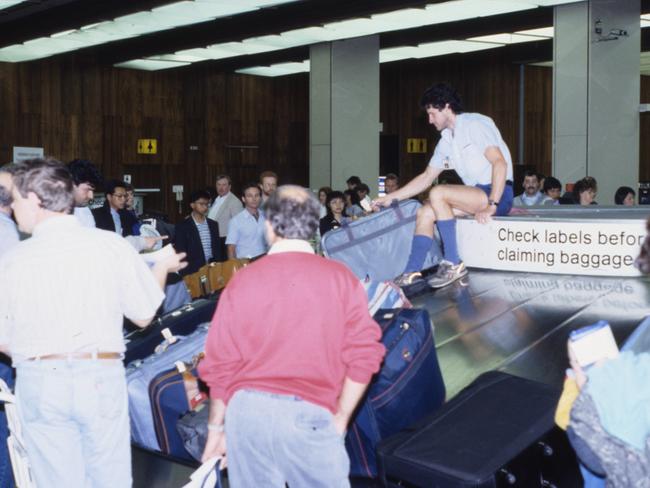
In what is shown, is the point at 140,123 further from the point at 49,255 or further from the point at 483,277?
the point at 49,255

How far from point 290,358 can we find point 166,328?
2.10 m

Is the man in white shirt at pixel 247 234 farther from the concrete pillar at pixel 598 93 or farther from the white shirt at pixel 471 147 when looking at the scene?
the concrete pillar at pixel 598 93

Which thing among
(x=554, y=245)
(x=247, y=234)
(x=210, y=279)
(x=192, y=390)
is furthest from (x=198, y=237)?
(x=192, y=390)

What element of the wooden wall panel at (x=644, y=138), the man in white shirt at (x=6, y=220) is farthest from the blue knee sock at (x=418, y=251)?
the wooden wall panel at (x=644, y=138)

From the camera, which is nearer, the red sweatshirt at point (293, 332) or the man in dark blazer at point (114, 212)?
the red sweatshirt at point (293, 332)

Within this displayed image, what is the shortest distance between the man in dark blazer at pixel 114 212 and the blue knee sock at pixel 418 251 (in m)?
2.73

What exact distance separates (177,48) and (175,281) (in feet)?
34.5

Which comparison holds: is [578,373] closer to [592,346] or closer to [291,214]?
[592,346]

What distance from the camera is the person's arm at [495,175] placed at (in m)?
5.57

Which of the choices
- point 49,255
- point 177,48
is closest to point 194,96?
point 177,48

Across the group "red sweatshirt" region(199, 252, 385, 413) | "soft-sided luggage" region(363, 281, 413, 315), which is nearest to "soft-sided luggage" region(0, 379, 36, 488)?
"red sweatshirt" region(199, 252, 385, 413)

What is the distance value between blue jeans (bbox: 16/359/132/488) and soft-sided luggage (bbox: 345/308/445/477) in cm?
90

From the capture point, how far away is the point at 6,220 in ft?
12.5

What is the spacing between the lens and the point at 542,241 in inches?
240
